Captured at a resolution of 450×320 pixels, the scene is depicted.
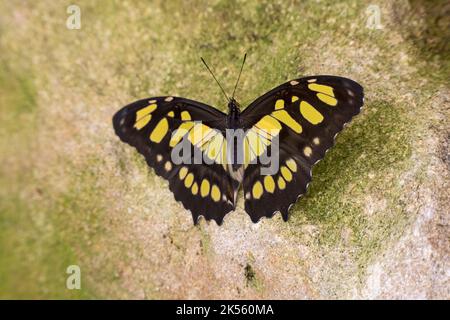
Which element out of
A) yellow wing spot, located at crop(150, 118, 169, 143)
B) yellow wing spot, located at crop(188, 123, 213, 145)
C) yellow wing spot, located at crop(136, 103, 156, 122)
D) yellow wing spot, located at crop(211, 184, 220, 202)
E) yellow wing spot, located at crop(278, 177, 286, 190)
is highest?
yellow wing spot, located at crop(136, 103, 156, 122)

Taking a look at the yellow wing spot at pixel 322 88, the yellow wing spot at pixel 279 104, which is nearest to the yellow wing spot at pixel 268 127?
the yellow wing spot at pixel 279 104

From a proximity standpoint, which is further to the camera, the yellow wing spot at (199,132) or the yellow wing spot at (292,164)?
the yellow wing spot at (199,132)

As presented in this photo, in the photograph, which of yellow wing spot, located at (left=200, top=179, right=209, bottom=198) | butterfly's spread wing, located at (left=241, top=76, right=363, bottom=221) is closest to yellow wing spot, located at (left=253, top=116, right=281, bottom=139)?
butterfly's spread wing, located at (left=241, top=76, right=363, bottom=221)

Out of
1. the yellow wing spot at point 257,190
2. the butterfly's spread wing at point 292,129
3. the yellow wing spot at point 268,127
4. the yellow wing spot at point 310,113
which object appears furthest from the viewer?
the yellow wing spot at point 257,190

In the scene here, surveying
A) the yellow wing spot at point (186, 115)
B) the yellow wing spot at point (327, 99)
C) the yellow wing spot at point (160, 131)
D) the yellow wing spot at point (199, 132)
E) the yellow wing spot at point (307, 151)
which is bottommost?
the yellow wing spot at point (307, 151)

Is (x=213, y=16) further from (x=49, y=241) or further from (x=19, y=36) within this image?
(x=49, y=241)

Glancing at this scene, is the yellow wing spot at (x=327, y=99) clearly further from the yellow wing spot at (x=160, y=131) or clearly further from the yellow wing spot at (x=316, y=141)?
the yellow wing spot at (x=160, y=131)

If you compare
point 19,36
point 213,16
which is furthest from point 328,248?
point 19,36

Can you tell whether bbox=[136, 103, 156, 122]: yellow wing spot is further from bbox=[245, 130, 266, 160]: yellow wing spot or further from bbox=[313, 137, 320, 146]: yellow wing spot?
bbox=[313, 137, 320, 146]: yellow wing spot
